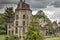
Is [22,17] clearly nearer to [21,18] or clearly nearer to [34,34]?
[21,18]

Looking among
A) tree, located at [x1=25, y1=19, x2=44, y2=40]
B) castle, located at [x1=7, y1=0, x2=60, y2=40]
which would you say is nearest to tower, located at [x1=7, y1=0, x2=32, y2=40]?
castle, located at [x1=7, y1=0, x2=60, y2=40]

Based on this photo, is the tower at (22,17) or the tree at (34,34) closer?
the tree at (34,34)

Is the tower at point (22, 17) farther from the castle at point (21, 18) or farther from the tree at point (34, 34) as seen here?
the tree at point (34, 34)

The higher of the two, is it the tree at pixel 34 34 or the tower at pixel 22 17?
the tower at pixel 22 17

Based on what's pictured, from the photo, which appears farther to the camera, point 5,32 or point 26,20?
point 5,32

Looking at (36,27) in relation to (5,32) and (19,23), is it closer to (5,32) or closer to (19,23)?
(19,23)

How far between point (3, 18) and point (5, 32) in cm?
1509

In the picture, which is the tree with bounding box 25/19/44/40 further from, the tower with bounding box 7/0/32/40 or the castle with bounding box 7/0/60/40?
the tower with bounding box 7/0/32/40

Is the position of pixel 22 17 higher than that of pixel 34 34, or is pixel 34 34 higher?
pixel 22 17

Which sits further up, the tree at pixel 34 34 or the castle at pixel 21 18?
the castle at pixel 21 18

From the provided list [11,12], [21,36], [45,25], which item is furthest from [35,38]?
[11,12]

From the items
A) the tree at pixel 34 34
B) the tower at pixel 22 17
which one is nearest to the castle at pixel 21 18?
the tower at pixel 22 17

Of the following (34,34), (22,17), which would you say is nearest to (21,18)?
(22,17)

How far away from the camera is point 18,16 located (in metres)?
90.9
